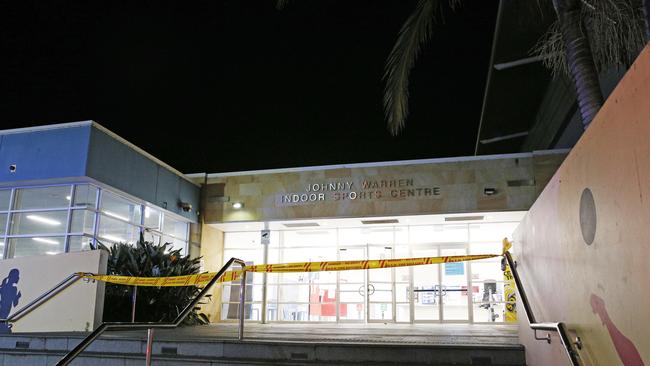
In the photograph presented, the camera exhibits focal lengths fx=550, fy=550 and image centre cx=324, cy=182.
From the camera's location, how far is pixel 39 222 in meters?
15.5

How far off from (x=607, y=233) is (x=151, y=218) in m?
16.4

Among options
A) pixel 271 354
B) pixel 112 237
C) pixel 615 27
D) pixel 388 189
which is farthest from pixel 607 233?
pixel 388 189

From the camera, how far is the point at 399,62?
8.59m

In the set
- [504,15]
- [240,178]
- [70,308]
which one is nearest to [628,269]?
[70,308]

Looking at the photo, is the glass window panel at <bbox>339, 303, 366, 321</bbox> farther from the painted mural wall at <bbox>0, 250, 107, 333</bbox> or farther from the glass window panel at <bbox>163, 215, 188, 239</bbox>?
the painted mural wall at <bbox>0, 250, 107, 333</bbox>

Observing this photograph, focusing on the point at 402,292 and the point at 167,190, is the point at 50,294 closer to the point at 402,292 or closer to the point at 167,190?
the point at 167,190

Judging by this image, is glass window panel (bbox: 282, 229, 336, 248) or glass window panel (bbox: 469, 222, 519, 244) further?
glass window panel (bbox: 282, 229, 336, 248)

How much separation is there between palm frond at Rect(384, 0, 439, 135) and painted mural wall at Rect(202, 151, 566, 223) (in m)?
9.30

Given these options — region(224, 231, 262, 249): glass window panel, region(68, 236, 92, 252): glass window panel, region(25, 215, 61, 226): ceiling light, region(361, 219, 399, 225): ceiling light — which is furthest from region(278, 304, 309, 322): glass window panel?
region(25, 215, 61, 226): ceiling light

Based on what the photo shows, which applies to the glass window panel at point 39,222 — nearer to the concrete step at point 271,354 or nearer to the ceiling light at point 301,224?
the ceiling light at point 301,224

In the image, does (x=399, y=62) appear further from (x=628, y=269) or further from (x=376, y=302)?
(x=376, y=302)

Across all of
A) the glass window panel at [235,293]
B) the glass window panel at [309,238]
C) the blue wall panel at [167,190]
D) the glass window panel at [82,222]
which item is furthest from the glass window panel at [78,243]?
the glass window panel at [309,238]

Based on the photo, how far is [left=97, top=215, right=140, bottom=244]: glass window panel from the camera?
15.6m

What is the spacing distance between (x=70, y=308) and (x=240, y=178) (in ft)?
31.9
